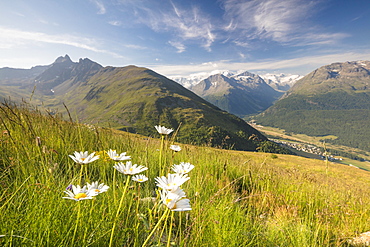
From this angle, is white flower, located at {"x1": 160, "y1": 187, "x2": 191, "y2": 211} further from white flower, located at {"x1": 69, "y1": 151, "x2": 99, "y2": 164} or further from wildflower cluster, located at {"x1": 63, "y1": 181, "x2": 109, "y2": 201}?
white flower, located at {"x1": 69, "y1": 151, "x2": 99, "y2": 164}

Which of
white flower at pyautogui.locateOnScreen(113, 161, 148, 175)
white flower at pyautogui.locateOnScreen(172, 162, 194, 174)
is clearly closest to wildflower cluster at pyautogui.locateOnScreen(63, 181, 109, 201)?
white flower at pyautogui.locateOnScreen(113, 161, 148, 175)

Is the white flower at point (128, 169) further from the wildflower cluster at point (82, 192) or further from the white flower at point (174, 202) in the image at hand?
the white flower at point (174, 202)

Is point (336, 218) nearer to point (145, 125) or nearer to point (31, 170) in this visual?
point (31, 170)

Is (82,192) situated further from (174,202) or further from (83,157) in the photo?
(174,202)

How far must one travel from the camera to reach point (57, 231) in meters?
1.64

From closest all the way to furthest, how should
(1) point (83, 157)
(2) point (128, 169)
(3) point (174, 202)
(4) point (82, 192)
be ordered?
(3) point (174, 202)
(4) point (82, 192)
(2) point (128, 169)
(1) point (83, 157)

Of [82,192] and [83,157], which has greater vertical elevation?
[83,157]

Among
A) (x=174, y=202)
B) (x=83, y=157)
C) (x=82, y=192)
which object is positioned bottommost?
(x=82, y=192)

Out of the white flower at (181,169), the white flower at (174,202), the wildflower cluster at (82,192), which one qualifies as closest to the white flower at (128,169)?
the wildflower cluster at (82,192)

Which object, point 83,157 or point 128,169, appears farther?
point 83,157

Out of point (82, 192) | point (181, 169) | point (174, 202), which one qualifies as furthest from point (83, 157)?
point (174, 202)

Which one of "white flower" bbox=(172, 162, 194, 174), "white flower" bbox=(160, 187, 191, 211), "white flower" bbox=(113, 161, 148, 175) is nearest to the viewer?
"white flower" bbox=(160, 187, 191, 211)

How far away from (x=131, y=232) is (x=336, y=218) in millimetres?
4839

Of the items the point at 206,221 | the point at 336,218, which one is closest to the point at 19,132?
the point at 206,221
